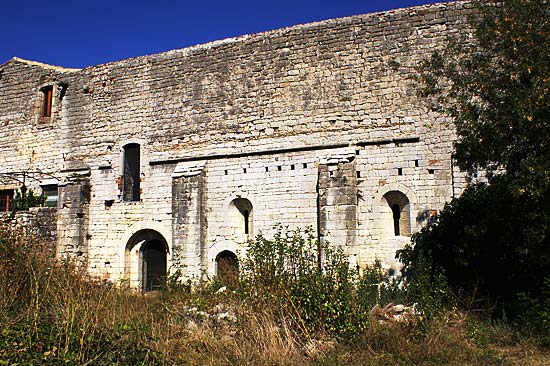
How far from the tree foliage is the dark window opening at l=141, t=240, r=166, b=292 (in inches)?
364

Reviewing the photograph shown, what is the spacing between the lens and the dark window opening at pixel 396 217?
1220 centimetres

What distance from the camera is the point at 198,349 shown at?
709 cm

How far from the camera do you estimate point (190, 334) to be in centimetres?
758

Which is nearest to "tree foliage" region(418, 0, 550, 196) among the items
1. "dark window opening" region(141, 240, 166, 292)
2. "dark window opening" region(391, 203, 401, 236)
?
"dark window opening" region(391, 203, 401, 236)

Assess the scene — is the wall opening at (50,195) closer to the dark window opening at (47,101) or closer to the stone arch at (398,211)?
the dark window opening at (47,101)

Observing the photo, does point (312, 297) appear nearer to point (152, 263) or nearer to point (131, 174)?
point (152, 263)

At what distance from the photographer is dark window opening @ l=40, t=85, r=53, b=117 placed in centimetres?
1741

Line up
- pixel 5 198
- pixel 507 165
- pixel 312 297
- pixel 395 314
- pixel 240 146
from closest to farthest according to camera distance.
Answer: pixel 312 297 → pixel 507 165 → pixel 395 314 → pixel 240 146 → pixel 5 198

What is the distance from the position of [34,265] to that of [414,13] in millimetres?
10040

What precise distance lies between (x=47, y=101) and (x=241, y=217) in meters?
8.54

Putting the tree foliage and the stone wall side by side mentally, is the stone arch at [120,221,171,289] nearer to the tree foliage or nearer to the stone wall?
the stone wall

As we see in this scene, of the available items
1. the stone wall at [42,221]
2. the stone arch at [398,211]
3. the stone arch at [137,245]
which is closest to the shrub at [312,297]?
the stone arch at [398,211]

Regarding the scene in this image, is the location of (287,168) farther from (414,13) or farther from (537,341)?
(537,341)

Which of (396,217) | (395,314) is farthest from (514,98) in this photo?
(396,217)
